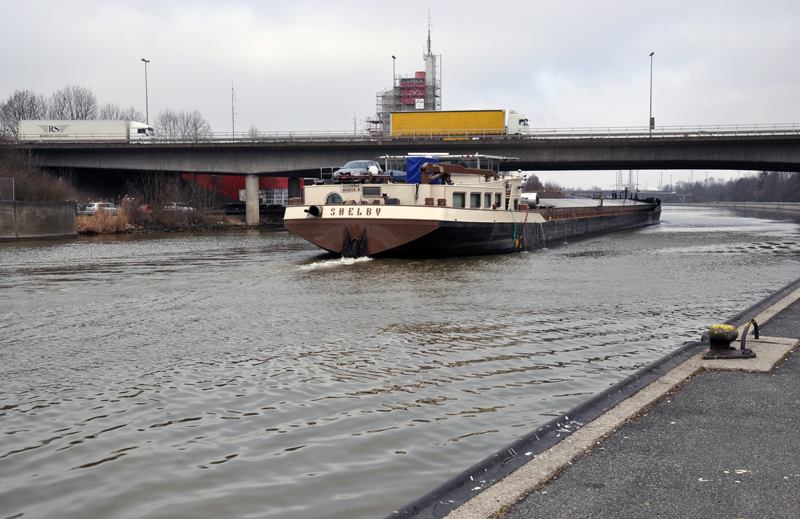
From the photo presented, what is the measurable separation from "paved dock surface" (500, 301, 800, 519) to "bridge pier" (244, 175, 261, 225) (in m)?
55.1

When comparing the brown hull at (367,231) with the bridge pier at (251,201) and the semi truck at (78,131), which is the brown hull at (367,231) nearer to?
the bridge pier at (251,201)

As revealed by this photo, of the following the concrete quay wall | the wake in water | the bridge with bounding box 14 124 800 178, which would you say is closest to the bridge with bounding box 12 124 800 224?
the bridge with bounding box 14 124 800 178

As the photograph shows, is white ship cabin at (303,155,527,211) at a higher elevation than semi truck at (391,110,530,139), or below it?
below

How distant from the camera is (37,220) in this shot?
40406mm

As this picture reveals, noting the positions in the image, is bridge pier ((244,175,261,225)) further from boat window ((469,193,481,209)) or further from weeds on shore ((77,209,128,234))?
boat window ((469,193,481,209))

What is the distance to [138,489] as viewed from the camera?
233 inches

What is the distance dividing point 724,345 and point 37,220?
40.3m

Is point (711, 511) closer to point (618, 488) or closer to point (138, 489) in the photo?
point (618, 488)

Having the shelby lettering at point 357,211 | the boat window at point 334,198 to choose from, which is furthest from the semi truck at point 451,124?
the shelby lettering at point 357,211

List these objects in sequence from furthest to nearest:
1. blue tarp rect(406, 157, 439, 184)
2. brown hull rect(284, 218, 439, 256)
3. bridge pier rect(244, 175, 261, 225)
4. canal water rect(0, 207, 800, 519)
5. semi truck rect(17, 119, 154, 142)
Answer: semi truck rect(17, 119, 154, 142)
bridge pier rect(244, 175, 261, 225)
blue tarp rect(406, 157, 439, 184)
brown hull rect(284, 218, 439, 256)
canal water rect(0, 207, 800, 519)

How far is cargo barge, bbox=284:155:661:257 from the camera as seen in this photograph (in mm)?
25734

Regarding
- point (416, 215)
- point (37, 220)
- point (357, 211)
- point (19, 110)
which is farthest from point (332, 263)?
point (19, 110)

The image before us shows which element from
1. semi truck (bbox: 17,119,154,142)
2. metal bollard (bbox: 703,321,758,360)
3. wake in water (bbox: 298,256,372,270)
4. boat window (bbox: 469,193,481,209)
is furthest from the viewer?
semi truck (bbox: 17,119,154,142)

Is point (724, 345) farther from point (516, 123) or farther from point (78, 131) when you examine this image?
point (78, 131)
